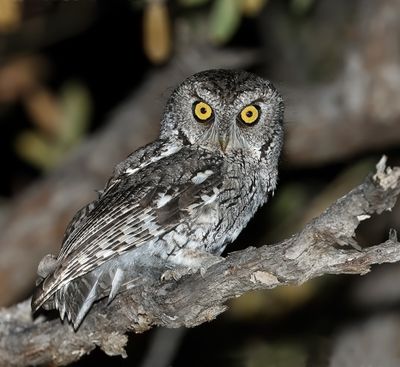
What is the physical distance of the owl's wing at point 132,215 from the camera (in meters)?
4.48

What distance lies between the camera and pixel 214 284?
4.18m

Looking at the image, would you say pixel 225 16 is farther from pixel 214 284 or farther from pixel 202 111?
pixel 214 284

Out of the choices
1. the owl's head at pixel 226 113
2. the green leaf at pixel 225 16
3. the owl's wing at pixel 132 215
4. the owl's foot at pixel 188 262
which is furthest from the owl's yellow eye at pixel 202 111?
the green leaf at pixel 225 16

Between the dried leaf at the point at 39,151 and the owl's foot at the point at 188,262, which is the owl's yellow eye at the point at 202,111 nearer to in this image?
the owl's foot at the point at 188,262

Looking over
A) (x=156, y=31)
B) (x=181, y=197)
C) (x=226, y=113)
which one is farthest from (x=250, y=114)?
(x=156, y=31)

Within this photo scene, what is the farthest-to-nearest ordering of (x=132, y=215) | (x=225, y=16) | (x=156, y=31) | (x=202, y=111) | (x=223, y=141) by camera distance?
(x=225, y=16), (x=156, y=31), (x=202, y=111), (x=223, y=141), (x=132, y=215)

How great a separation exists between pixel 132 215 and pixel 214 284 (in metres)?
0.61

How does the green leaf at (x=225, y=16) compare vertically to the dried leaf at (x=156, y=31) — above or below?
below

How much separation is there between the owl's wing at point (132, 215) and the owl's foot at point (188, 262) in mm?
165

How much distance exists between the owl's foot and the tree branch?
0.05 metres

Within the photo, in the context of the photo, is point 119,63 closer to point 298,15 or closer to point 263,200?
point 298,15

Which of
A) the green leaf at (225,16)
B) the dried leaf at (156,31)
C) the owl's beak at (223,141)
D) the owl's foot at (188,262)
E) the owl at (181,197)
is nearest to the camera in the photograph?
the owl's foot at (188,262)

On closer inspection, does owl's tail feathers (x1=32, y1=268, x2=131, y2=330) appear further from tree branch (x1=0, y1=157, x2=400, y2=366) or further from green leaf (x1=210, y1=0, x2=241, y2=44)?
green leaf (x1=210, y1=0, x2=241, y2=44)

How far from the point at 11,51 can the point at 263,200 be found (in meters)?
3.98
